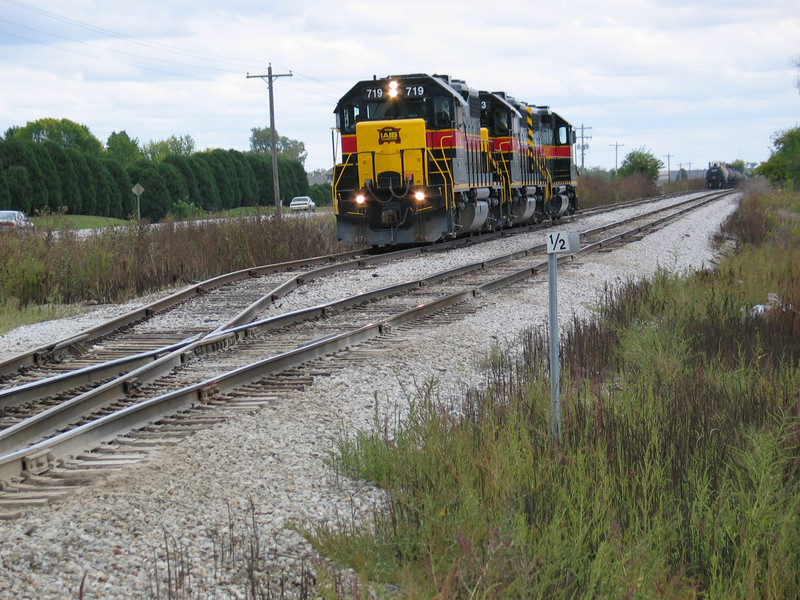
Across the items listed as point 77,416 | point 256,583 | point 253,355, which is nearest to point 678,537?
point 256,583

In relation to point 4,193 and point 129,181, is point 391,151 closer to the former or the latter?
point 4,193

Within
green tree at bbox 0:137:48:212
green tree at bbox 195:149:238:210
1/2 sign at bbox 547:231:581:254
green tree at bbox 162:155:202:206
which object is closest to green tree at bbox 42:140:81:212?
green tree at bbox 0:137:48:212

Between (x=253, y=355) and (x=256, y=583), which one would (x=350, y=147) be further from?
(x=256, y=583)

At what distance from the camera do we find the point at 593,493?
12.5 feet

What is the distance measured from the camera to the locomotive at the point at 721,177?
79.0m

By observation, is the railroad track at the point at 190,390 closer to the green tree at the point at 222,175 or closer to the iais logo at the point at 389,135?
the iais logo at the point at 389,135

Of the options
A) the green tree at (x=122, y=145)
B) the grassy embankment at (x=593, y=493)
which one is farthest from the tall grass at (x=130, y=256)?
the green tree at (x=122, y=145)

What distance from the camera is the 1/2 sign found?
4902 millimetres

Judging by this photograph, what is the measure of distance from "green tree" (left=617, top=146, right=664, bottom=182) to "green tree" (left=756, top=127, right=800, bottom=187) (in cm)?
1230

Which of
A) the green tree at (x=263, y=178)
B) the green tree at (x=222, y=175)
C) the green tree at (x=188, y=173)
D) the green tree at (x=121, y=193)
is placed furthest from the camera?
the green tree at (x=263, y=178)

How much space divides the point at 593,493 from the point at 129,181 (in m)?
48.9

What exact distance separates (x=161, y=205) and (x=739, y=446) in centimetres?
5017

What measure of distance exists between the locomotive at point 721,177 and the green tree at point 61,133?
63.9m

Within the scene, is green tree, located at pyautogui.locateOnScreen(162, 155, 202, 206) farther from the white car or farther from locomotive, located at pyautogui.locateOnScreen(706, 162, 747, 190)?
locomotive, located at pyautogui.locateOnScreen(706, 162, 747, 190)
